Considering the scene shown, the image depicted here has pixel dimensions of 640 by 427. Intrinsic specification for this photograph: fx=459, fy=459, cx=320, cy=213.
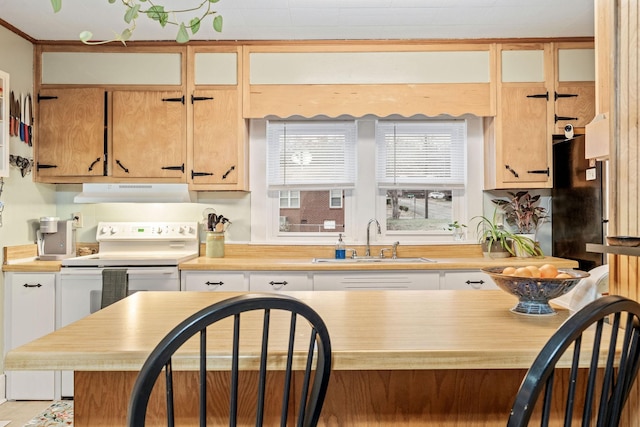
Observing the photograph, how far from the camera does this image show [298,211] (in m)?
3.79

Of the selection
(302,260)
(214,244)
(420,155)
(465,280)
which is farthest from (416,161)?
(214,244)

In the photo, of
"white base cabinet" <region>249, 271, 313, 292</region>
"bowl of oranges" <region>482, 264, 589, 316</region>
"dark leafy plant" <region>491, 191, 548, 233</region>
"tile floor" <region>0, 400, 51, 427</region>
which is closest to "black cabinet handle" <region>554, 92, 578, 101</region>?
"dark leafy plant" <region>491, 191, 548, 233</region>

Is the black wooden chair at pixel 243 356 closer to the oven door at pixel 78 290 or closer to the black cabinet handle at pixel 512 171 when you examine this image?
the oven door at pixel 78 290

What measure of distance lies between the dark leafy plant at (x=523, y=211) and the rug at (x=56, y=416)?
3337 mm

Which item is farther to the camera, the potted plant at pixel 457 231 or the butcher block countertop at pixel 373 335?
the potted plant at pixel 457 231

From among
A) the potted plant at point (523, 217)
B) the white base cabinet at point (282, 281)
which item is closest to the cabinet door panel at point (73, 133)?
the white base cabinet at point (282, 281)

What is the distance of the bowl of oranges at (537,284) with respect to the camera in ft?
4.56

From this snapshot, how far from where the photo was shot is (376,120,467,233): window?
3.75 metres

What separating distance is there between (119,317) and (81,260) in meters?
1.81

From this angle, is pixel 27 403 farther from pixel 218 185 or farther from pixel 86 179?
pixel 218 185

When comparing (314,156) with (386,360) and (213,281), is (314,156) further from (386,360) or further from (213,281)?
(386,360)

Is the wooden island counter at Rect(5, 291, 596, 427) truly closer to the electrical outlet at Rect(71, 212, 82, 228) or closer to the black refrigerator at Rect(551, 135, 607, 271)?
the black refrigerator at Rect(551, 135, 607, 271)

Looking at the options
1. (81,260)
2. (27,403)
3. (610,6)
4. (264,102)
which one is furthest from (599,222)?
(27,403)

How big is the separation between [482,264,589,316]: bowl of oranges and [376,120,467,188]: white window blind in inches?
90.4
